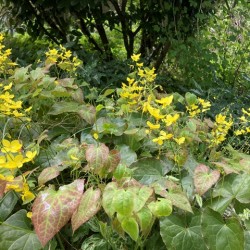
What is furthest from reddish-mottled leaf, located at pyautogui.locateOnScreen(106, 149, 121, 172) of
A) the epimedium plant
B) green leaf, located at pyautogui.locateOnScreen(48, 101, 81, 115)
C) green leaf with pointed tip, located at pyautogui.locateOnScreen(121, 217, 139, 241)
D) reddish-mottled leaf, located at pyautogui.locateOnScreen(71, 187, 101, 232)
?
green leaf, located at pyautogui.locateOnScreen(48, 101, 81, 115)

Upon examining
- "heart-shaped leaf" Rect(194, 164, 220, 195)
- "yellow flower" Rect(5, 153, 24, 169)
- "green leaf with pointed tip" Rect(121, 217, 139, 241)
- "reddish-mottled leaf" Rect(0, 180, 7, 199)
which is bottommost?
"heart-shaped leaf" Rect(194, 164, 220, 195)

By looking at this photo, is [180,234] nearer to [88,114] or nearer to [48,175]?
[48,175]

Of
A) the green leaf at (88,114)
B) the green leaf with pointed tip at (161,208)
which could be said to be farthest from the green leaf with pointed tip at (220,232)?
the green leaf at (88,114)

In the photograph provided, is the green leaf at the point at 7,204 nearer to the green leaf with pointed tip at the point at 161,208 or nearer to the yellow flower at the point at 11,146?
the yellow flower at the point at 11,146

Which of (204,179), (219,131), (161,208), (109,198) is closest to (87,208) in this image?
(109,198)

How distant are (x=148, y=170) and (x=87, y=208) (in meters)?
0.27

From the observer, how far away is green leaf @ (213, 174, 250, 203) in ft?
3.50

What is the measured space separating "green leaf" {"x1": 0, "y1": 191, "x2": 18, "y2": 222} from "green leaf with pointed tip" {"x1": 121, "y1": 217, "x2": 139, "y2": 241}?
349mm

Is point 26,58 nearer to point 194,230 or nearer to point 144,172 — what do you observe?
point 144,172

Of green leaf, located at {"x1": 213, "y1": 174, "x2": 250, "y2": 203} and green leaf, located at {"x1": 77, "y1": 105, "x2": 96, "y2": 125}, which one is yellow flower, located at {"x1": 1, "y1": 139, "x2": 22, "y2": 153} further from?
green leaf, located at {"x1": 213, "y1": 174, "x2": 250, "y2": 203}

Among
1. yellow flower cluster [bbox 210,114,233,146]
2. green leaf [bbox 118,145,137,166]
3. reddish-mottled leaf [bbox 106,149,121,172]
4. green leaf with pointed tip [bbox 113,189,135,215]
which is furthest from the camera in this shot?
yellow flower cluster [bbox 210,114,233,146]

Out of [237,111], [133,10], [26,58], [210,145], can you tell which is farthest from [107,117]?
[133,10]

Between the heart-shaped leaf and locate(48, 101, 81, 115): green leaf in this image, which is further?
locate(48, 101, 81, 115): green leaf

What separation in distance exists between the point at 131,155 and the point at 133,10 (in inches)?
99.7
